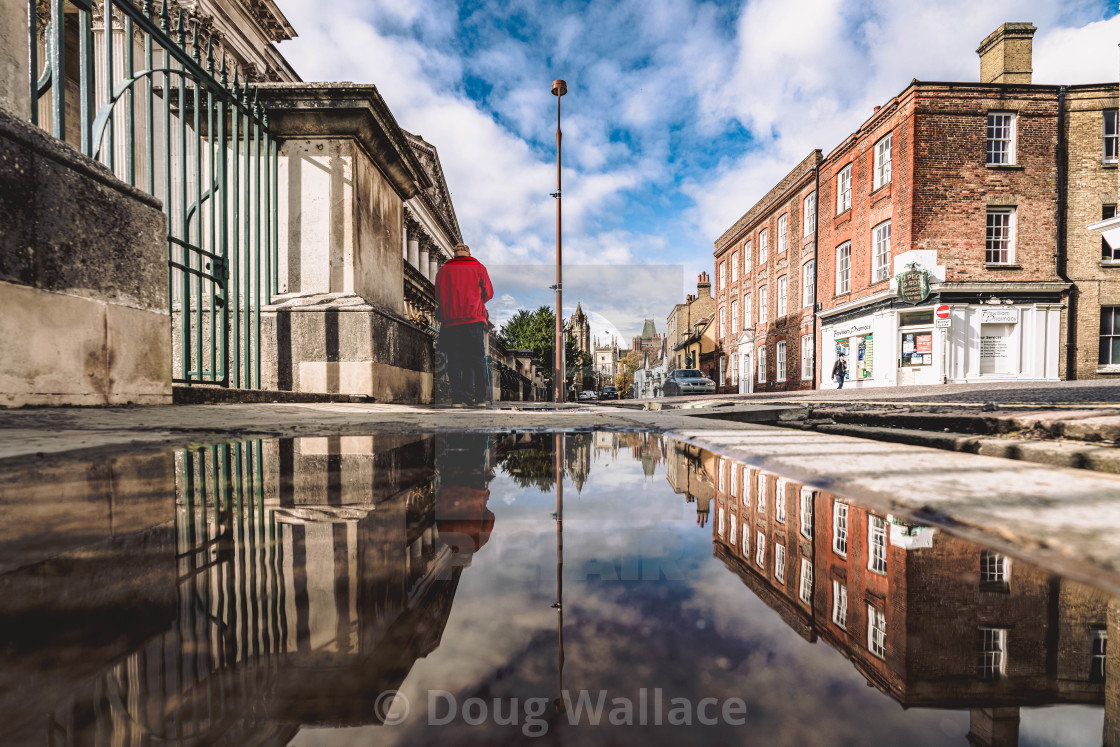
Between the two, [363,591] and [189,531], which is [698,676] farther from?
[189,531]

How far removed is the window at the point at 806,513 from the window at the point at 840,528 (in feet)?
A: 0.13

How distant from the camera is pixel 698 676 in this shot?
453mm

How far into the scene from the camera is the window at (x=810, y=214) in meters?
21.8

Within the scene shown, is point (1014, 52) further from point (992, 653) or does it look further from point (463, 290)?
point (992, 653)

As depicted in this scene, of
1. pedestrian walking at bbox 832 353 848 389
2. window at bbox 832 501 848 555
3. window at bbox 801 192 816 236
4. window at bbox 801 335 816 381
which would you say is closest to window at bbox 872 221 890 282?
pedestrian walking at bbox 832 353 848 389

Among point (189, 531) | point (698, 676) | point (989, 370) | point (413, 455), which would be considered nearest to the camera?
point (698, 676)

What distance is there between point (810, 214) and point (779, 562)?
2526 cm

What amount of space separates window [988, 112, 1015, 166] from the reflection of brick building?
22.0m

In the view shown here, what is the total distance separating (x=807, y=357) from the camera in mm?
21984

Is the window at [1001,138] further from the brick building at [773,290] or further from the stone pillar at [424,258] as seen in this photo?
the stone pillar at [424,258]

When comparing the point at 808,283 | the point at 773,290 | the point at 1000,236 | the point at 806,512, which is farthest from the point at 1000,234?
the point at 806,512

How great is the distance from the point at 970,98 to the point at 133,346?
2253 centimetres

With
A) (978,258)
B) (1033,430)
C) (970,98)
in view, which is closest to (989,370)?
(978,258)

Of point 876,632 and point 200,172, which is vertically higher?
point 200,172
